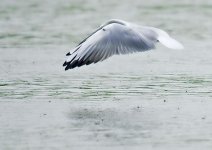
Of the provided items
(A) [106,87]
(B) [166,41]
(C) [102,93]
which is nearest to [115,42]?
(B) [166,41]

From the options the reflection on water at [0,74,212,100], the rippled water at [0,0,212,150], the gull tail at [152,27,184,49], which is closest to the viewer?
the rippled water at [0,0,212,150]

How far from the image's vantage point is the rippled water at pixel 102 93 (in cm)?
757

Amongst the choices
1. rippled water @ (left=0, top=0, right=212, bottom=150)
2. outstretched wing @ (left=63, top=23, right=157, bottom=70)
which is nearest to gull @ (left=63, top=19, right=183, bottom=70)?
outstretched wing @ (left=63, top=23, right=157, bottom=70)

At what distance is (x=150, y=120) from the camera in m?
8.30

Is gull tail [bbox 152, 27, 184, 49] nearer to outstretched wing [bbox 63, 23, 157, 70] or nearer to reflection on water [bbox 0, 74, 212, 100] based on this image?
outstretched wing [bbox 63, 23, 157, 70]

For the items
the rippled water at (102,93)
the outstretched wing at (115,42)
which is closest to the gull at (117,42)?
the outstretched wing at (115,42)

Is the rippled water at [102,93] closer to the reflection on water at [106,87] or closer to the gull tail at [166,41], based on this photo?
the reflection on water at [106,87]

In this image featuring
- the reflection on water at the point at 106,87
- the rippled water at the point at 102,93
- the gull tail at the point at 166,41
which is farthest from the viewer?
the reflection on water at the point at 106,87

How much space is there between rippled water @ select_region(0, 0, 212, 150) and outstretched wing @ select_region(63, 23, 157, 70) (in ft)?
1.87

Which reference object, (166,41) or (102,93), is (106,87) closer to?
(102,93)

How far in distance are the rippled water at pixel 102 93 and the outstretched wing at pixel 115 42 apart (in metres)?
0.57

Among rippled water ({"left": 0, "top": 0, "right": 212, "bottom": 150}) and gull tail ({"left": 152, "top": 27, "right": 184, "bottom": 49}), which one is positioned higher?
gull tail ({"left": 152, "top": 27, "right": 184, "bottom": 49})

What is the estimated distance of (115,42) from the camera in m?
9.31

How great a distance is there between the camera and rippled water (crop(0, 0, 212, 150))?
7570 millimetres
